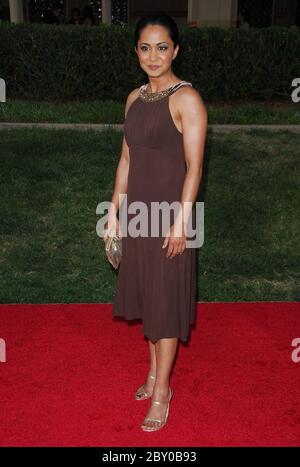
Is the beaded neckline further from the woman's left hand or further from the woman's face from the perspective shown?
the woman's left hand

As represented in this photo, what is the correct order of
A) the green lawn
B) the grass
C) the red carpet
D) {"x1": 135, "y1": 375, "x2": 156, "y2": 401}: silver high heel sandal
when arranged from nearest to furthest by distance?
the red carpet < {"x1": 135, "y1": 375, "x2": 156, "y2": 401}: silver high heel sandal < the green lawn < the grass

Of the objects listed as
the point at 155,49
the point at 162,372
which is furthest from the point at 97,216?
the point at 155,49

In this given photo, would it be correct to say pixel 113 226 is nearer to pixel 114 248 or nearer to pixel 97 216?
pixel 114 248

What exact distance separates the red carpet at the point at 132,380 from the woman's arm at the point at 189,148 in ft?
3.40

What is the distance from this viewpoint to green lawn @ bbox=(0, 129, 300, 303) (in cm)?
508

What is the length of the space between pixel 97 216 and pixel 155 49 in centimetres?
383

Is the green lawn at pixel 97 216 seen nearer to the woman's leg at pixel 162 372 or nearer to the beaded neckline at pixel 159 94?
the woman's leg at pixel 162 372

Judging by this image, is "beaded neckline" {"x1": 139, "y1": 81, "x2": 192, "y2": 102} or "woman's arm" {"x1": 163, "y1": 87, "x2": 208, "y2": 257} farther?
"beaded neckline" {"x1": 139, "y1": 81, "x2": 192, "y2": 102}

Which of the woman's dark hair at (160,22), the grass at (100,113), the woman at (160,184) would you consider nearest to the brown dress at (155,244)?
the woman at (160,184)

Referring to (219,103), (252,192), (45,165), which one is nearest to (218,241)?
(252,192)

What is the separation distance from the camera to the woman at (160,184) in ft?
8.64

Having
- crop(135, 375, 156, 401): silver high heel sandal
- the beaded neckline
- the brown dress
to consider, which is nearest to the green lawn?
crop(135, 375, 156, 401): silver high heel sandal

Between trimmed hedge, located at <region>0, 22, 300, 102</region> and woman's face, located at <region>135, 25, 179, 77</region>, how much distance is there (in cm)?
674

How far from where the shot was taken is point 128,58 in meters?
9.20
